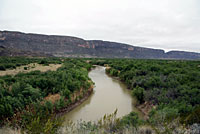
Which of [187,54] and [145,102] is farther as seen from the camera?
[187,54]

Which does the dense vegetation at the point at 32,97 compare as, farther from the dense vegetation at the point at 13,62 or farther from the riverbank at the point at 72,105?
the dense vegetation at the point at 13,62

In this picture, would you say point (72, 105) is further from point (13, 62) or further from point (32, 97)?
point (13, 62)

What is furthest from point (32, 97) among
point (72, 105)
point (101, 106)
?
point (101, 106)

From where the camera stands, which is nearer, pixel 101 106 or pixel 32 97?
pixel 32 97

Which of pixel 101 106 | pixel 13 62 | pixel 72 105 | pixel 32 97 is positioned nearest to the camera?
pixel 32 97

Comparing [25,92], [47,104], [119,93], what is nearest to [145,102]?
[119,93]

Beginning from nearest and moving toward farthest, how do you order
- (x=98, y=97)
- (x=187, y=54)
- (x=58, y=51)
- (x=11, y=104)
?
(x=11, y=104) < (x=98, y=97) < (x=58, y=51) < (x=187, y=54)

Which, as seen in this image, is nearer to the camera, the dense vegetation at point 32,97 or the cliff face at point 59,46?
the dense vegetation at point 32,97

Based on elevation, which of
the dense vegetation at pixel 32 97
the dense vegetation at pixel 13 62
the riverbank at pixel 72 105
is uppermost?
the dense vegetation at pixel 13 62

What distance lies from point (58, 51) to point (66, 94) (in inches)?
3450

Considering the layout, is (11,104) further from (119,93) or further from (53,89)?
(119,93)

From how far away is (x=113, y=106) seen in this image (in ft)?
32.1

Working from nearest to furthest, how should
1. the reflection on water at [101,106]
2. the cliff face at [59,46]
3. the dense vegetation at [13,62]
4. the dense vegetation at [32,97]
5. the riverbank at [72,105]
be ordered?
the dense vegetation at [32,97]
the riverbank at [72,105]
the reflection on water at [101,106]
the dense vegetation at [13,62]
the cliff face at [59,46]

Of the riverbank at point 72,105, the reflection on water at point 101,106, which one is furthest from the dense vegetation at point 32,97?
the reflection on water at point 101,106
